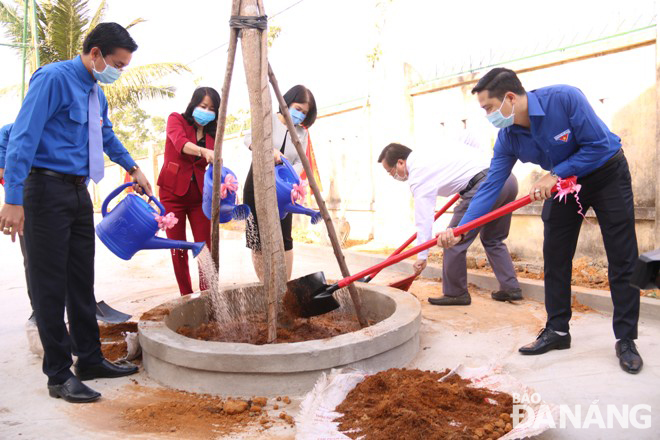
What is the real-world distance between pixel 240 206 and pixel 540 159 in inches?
82.4

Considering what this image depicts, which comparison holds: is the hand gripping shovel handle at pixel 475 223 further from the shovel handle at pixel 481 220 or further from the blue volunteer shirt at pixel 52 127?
the blue volunteer shirt at pixel 52 127

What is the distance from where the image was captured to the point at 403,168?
4.34 meters

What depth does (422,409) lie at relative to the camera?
7.47 ft

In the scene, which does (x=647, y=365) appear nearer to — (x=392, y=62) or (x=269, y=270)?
(x=269, y=270)

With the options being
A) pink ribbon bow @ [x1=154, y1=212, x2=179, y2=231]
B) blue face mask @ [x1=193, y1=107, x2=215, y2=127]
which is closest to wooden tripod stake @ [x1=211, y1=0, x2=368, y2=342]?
pink ribbon bow @ [x1=154, y1=212, x2=179, y2=231]

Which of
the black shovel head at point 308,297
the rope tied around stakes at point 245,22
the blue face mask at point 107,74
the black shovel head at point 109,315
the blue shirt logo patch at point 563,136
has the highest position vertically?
the rope tied around stakes at point 245,22

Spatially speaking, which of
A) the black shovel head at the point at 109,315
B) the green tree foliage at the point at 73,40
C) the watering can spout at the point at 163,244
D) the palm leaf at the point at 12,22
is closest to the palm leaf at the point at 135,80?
the green tree foliage at the point at 73,40

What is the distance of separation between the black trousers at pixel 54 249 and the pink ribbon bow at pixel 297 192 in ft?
4.28

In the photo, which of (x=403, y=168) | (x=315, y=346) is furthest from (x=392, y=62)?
(x=315, y=346)

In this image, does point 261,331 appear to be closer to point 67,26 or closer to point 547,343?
point 547,343

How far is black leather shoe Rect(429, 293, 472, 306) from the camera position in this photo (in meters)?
4.61

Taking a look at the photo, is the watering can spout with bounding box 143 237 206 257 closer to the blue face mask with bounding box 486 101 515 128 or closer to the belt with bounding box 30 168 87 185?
the belt with bounding box 30 168 87 185

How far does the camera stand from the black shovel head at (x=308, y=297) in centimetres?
339

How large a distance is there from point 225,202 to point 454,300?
215cm
